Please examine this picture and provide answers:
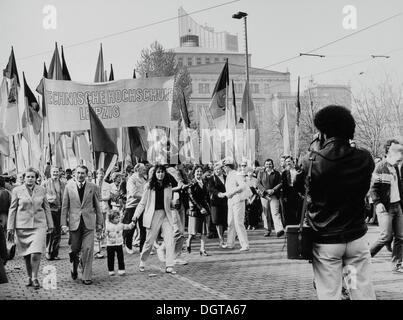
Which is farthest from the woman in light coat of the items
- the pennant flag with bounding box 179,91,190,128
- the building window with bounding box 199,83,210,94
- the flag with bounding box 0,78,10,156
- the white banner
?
the building window with bounding box 199,83,210,94

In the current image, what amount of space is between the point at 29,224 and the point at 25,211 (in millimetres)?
191

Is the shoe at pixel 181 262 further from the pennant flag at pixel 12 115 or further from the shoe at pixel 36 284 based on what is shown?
the pennant flag at pixel 12 115

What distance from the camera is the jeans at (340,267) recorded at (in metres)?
4.47

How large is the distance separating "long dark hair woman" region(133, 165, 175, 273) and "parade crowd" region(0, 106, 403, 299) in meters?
0.02

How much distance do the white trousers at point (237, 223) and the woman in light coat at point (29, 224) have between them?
4.43m

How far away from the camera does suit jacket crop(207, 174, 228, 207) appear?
1232 centimetres

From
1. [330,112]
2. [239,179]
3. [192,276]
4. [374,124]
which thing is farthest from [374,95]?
[330,112]

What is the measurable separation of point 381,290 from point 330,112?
10.6 feet

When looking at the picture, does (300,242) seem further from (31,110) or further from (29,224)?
(31,110)

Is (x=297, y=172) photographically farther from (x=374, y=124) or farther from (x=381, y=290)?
(x=374, y=124)

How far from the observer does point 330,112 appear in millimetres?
4668

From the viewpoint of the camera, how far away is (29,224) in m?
8.17

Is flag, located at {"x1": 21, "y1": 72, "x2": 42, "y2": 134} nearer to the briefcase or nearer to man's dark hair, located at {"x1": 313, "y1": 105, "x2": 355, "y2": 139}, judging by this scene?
the briefcase

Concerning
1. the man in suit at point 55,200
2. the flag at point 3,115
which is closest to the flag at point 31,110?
the flag at point 3,115
